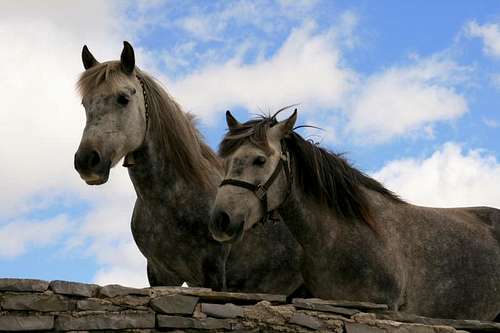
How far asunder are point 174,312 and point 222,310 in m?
0.38

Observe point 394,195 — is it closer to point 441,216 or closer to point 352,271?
point 441,216

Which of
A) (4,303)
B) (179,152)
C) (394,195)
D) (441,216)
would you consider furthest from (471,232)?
(4,303)

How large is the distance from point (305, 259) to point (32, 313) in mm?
2840

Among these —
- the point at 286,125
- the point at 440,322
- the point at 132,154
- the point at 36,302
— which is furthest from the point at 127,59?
the point at 440,322

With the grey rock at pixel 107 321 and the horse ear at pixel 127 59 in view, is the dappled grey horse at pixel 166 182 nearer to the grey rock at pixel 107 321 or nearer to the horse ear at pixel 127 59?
the horse ear at pixel 127 59

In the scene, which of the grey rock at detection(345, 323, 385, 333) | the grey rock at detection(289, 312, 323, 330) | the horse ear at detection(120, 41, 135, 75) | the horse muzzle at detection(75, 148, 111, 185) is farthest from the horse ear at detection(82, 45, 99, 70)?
the grey rock at detection(345, 323, 385, 333)

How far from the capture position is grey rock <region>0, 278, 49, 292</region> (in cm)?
591

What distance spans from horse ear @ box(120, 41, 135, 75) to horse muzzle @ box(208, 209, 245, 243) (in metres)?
1.97

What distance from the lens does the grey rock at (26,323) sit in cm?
580

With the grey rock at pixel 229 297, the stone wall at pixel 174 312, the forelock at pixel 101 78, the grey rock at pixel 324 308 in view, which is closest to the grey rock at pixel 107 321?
the stone wall at pixel 174 312

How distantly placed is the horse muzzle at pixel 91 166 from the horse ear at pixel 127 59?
46.3 inches

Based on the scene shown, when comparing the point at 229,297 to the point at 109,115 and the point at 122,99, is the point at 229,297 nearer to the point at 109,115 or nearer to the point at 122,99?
the point at 109,115

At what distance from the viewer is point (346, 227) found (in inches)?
312

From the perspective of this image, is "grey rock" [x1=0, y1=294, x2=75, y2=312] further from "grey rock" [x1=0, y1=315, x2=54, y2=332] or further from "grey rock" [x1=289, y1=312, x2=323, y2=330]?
"grey rock" [x1=289, y1=312, x2=323, y2=330]
